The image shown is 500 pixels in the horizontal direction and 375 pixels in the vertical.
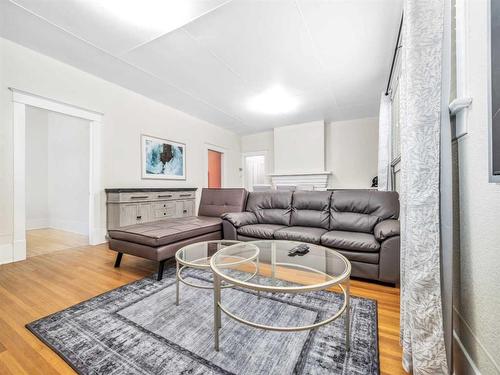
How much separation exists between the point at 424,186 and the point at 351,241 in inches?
47.9

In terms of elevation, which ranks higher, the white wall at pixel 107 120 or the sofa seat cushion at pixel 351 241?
the white wall at pixel 107 120

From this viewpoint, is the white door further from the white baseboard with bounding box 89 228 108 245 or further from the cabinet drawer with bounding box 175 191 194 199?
the white baseboard with bounding box 89 228 108 245

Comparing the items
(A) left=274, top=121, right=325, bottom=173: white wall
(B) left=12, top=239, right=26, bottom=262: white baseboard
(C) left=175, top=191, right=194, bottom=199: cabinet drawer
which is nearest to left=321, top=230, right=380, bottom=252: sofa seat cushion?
(C) left=175, top=191, right=194, bottom=199: cabinet drawer

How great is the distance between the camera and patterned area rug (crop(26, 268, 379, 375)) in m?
1.09

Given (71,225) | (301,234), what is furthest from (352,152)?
(71,225)

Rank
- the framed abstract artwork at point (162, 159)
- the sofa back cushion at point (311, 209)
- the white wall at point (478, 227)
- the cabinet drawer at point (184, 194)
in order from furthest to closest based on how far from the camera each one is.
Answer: the cabinet drawer at point (184, 194) < the framed abstract artwork at point (162, 159) < the sofa back cushion at point (311, 209) < the white wall at point (478, 227)

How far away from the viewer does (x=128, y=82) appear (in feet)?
11.8

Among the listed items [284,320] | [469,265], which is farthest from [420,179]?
[284,320]

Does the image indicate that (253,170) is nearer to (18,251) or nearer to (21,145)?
(21,145)

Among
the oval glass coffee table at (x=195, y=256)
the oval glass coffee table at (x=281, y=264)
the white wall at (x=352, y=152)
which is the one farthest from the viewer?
the white wall at (x=352, y=152)

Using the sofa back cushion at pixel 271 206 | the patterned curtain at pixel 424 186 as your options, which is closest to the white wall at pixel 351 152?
the sofa back cushion at pixel 271 206

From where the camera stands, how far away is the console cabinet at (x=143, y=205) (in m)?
3.44

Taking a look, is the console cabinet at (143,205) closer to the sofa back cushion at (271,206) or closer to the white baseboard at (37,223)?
the sofa back cushion at (271,206)

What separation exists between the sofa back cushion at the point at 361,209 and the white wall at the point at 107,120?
136 inches
